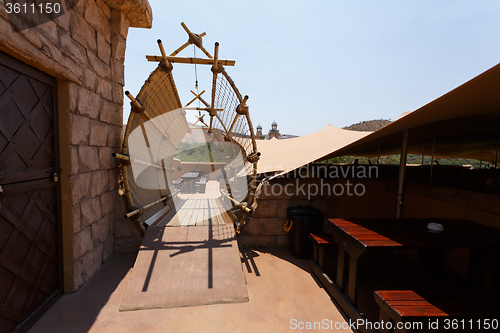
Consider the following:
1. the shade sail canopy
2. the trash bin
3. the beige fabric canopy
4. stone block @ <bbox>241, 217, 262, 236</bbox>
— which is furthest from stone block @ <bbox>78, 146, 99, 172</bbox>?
the shade sail canopy

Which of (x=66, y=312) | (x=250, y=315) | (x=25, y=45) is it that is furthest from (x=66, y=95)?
(x=250, y=315)

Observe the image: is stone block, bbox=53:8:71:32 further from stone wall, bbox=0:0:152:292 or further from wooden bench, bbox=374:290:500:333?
wooden bench, bbox=374:290:500:333

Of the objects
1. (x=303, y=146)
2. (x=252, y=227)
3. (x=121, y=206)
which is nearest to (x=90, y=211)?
(x=121, y=206)

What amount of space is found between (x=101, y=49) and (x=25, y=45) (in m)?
1.40

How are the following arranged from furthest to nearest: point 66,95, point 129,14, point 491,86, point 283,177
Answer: point 283,177, point 129,14, point 66,95, point 491,86

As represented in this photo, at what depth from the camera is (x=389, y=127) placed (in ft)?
8.96

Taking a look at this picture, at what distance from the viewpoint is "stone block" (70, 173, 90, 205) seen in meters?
2.44

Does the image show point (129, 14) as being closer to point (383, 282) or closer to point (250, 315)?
point (250, 315)

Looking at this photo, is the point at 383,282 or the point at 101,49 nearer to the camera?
the point at 383,282

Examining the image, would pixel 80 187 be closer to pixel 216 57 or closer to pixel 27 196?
pixel 27 196

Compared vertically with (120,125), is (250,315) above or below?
below

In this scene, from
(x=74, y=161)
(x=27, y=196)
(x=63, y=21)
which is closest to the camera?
(x=27, y=196)

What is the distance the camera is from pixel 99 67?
2.89 m

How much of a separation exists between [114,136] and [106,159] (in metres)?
0.41
